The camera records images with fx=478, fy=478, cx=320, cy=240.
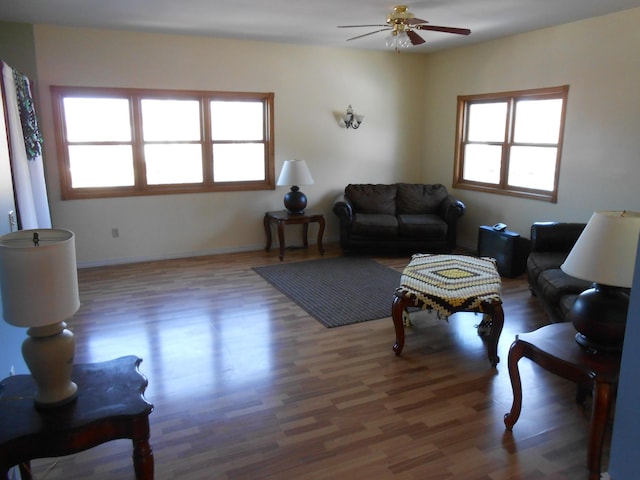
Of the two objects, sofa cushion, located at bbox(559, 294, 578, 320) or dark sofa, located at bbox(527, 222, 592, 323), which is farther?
dark sofa, located at bbox(527, 222, 592, 323)

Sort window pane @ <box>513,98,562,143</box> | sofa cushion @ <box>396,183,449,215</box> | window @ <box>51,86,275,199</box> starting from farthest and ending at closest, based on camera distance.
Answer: sofa cushion @ <box>396,183,449,215</box> → window @ <box>51,86,275,199</box> → window pane @ <box>513,98,562,143</box>

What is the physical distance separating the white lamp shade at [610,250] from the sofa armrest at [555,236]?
2.29m

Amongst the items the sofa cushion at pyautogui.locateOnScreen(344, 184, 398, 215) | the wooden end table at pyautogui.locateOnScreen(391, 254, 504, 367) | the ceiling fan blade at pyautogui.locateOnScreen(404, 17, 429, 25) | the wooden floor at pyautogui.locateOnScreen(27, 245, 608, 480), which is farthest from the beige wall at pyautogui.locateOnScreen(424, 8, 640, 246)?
the wooden end table at pyautogui.locateOnScreen(391, 254, 504, 367)

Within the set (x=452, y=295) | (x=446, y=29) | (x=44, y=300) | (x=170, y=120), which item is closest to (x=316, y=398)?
(x=452, y=295)

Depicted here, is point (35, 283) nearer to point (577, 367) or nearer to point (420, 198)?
point (577, 367)

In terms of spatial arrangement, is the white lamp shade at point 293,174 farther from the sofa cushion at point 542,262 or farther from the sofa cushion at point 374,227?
the sofa cushion at point 542,262

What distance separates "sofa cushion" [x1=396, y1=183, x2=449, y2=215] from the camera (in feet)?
21.3

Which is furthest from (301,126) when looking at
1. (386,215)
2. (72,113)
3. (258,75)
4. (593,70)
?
(593,70)

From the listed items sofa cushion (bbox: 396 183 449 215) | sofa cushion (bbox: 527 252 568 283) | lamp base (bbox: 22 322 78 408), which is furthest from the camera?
sofa cushion (bbox: 396 183 449 215)

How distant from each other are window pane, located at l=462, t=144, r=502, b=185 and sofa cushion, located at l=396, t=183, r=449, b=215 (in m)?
0.45

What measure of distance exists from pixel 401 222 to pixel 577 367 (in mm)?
3976

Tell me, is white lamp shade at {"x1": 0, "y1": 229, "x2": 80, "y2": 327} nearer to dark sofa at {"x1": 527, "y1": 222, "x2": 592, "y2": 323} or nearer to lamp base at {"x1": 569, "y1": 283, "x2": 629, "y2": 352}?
lamp base at {"x1": 569, "y1": 283, "x2": 629, "y2": 352}

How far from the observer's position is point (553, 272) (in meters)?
3.82

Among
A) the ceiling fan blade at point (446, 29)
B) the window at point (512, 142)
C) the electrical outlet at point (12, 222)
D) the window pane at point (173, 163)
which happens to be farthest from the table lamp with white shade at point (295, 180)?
the electrical outlet at point (12, 222)
